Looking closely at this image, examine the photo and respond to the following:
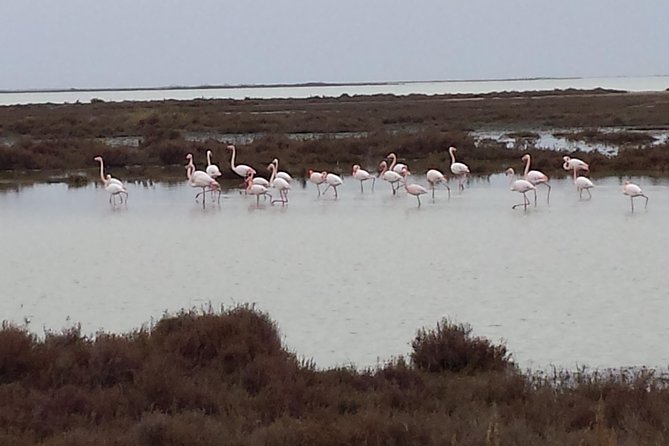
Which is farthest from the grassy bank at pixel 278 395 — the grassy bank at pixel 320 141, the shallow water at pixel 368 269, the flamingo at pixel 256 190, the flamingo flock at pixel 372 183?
the grassy bank at pixel 320 141

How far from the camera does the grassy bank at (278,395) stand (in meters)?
6.29

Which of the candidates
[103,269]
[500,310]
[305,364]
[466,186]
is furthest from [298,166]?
[305,364]

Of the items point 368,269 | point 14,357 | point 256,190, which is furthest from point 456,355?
point 256,190

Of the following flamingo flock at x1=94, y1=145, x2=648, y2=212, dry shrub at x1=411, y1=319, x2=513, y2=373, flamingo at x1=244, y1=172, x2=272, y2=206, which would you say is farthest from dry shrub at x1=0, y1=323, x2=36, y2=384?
flamingo at x1=244, y1=172, x2=272, y2=206

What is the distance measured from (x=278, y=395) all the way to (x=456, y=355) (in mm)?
1837

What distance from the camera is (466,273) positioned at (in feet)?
44.3

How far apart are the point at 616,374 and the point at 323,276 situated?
5.74m

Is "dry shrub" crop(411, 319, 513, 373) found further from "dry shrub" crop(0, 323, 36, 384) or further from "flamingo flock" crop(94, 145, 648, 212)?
"flamingo flock" crop(94, 145, 648, 212)

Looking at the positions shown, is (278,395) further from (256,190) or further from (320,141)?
(320,141)

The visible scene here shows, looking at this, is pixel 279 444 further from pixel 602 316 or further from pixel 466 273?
pixel 466 273

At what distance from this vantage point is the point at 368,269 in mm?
14078

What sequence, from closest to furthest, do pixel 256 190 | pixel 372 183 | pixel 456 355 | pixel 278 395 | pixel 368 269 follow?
pixel 278 395
pixel 456 355
pixel 368 269
pixel 256 190
pixel 372 183

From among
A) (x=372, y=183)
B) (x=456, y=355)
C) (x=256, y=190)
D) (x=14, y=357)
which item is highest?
(x=14, y=357)

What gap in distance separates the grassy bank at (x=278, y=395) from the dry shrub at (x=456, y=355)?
0.4 inches
